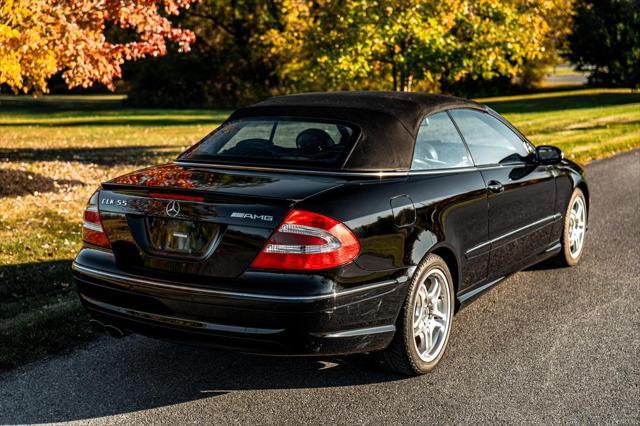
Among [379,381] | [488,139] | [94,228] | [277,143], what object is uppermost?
[277,143]

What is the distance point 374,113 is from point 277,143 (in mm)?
644

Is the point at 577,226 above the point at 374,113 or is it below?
Result: below

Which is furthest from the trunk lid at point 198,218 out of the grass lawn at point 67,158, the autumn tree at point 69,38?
the autumn tree at point 69,38

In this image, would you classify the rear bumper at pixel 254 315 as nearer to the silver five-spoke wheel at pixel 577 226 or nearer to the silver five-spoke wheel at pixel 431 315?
the silver five-spoke wheel at pixel 431 315

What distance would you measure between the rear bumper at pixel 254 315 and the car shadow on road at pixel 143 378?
15.4 inches

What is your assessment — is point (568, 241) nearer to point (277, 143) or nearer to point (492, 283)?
point (492, 283)

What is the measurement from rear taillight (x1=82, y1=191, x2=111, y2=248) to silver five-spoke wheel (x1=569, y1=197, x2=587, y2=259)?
416 cm

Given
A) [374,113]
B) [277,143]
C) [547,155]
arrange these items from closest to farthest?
[374,113] → [277,143] → [547,155]

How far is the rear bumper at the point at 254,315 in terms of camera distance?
406 centimetres

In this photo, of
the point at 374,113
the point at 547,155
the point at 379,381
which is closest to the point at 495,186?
the point at 547,155

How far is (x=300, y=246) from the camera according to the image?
13.3 feet

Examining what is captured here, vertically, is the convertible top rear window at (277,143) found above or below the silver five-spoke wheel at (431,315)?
above

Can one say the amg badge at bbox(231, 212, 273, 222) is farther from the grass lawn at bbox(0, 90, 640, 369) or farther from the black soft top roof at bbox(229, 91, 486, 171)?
the grass lawn at bbox(0, 90, 640, 369)

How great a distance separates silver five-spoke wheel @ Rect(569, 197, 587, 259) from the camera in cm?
714
